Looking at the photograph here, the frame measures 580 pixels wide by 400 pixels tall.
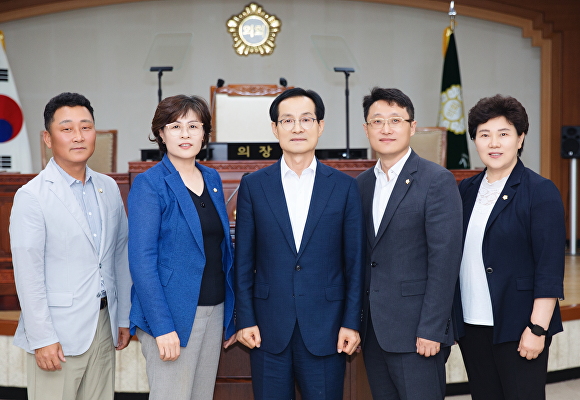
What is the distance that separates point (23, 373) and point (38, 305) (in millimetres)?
1657

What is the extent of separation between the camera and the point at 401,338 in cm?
174

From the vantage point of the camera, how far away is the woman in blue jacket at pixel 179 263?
5.36ft

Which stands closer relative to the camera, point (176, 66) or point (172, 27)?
point (176, 66)

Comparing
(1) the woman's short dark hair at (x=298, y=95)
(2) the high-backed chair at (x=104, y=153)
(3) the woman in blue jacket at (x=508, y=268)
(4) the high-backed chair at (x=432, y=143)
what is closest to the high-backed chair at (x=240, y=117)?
(2) the high-backed chair at (x=104, y=153)

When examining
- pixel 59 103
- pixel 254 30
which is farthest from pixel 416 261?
pixel 254 30

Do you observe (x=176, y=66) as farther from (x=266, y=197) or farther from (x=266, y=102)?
(x=266, y=197)

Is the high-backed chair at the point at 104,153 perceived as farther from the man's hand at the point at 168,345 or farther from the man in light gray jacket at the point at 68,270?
the man's hand at the point at 168,345

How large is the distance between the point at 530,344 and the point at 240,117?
373 centimetres

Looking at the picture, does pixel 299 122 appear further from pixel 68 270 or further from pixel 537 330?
pixel 537 330

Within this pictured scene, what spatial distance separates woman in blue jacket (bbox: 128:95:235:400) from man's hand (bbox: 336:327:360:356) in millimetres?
367

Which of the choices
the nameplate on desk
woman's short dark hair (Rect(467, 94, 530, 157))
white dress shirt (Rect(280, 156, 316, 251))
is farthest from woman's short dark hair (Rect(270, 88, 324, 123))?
the nameplate on desk

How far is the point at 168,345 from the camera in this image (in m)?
1.63

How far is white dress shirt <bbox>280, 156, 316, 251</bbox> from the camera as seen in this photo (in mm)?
1776

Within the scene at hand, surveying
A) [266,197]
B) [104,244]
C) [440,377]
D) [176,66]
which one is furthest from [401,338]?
[176,66]
